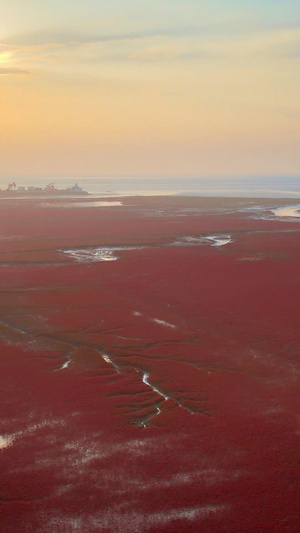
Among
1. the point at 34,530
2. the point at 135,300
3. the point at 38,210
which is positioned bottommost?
the point at 34,530

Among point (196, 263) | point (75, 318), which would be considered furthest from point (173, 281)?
point (75, 318)

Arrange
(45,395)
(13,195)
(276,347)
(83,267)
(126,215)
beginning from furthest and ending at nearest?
(13,195) → (126,215) → (83,267) → (276,347) → (45,395)

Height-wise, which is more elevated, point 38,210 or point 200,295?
point 38,210

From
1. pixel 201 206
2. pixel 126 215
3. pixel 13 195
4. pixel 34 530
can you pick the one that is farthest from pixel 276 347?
pixel 13 195

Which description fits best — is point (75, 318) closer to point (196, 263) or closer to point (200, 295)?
point (200, 295)

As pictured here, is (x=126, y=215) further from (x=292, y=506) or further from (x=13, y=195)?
(x=292, y=506)

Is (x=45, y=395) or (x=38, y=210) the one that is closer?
(x=45, y=395)

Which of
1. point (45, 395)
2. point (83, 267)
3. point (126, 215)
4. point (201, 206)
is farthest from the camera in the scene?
point (201, 206)
